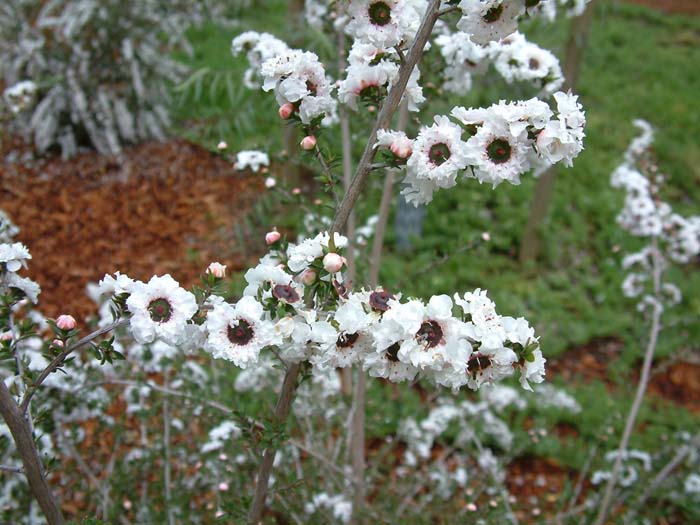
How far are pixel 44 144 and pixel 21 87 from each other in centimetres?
197

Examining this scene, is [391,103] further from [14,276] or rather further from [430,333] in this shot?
[14,276]

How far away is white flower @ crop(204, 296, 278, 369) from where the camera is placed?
3.72ft

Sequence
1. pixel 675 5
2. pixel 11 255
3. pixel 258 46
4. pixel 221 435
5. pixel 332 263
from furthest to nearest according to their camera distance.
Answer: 1. pixel 675 5
2. pixel 221 435
3. pixel 258 46
4. pixel 11 255
5. pixel 332 263

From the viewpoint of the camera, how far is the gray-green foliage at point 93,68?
5.11 metres

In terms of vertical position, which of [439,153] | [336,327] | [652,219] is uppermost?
[652,219]

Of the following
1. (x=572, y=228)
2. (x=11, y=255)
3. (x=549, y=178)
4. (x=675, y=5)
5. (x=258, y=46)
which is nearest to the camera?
(x=11, y=255)

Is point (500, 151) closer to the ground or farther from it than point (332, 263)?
farther from it

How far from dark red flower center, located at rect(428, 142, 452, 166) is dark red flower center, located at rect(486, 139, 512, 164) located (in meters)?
0.07

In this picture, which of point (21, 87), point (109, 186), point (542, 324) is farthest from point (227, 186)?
point (542, 324)

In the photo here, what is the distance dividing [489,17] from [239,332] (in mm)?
733

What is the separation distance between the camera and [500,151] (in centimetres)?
118

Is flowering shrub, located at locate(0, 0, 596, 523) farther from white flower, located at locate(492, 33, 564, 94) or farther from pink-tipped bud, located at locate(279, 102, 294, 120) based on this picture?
white flower, located at locate(492, 33, 564, 94)

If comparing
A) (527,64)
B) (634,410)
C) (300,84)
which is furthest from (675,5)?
(300,84)

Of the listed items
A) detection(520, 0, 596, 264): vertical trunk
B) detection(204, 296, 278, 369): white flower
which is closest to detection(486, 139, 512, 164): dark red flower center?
detection(204, 296, 278, 369): white flower
